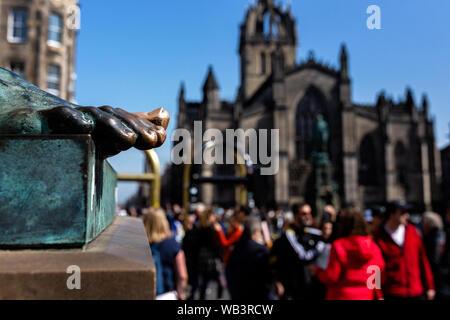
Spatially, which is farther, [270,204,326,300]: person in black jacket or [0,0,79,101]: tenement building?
[0,0,79,101]: tenement building

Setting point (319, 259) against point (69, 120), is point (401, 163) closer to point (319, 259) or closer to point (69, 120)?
point (319, 259)

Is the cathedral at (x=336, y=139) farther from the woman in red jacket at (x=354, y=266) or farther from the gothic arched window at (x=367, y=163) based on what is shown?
the woman in red jacket at (x=354, y=266)

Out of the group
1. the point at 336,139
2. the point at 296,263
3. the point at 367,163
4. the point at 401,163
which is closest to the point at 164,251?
the point at 296,263

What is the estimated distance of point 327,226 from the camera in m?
5.19

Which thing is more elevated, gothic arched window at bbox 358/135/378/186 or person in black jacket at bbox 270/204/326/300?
gothic arched window at bbox 358/135/378/186

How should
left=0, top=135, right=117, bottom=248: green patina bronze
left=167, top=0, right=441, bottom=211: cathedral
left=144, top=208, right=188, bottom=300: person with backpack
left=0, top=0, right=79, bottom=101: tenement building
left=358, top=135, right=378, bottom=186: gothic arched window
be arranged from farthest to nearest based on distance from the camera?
left=358, top=135, right=378, bottom=186: gothic arched window, left=167, top=0, right=441, bottom=211: cathedral, left=0, top=0, right=79, bottom=101: tenement building, left=144, top=208, right=188, bottom=300: person with backpack, left=0, top=135, right=117, bottom=248: green patina bronze

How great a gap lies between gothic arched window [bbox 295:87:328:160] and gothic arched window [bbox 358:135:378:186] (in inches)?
177

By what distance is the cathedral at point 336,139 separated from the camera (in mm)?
38281

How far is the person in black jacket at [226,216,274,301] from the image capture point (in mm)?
4727

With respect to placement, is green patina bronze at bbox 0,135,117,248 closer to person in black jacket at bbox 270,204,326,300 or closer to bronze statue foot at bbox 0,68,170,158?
bronze statue foot at bbox 0,68,170,158

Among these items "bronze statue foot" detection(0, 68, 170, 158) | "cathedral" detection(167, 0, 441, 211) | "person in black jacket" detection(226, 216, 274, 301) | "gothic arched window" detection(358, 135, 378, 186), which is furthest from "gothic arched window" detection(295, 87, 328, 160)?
"bronze statue foot" detection(0, 68, 170, 158)

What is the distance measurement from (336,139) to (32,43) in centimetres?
2811

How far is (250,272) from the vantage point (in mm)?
4754

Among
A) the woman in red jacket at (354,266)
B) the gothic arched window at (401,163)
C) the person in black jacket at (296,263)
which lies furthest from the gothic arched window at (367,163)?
the woman in red jacket at (354,266)
